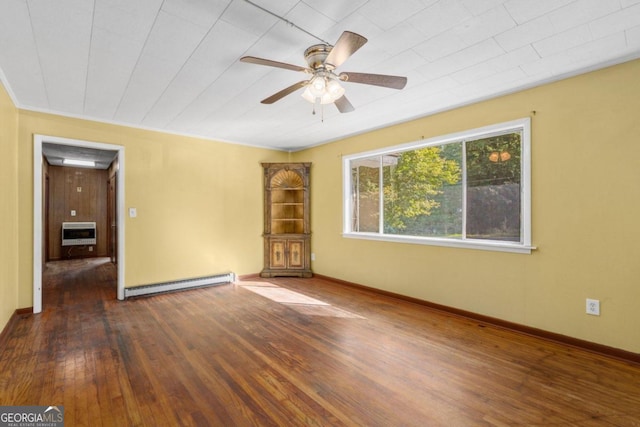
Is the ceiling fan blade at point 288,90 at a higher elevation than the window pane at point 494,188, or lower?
higher

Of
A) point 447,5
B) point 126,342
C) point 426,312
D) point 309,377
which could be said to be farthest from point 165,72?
point 426,312

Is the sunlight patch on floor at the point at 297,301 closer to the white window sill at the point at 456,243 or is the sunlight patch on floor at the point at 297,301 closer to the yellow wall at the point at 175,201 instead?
the yellow wall at the point at 175,201

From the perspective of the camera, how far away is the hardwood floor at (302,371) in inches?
69.9

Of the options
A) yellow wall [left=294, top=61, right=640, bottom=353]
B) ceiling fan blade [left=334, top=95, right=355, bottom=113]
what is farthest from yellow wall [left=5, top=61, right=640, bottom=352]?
ceiling fan blade [left=334, top=95, right=355, bottom=113]

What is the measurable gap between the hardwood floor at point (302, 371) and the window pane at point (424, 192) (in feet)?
3.57

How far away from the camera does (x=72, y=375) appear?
217 centimetres

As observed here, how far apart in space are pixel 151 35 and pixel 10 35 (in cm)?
96

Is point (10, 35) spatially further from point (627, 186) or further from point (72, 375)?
point (627, 186)

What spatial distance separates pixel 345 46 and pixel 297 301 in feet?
10.4

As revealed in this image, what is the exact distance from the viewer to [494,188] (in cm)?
321

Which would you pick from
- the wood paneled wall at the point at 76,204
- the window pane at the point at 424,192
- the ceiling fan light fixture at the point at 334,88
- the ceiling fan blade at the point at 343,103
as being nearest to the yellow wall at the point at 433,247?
the window pane at the point at 424,192

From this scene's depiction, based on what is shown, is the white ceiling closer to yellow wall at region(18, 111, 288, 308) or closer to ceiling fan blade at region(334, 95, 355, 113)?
ceiling fan blade at region(334, 95, 355, 113)

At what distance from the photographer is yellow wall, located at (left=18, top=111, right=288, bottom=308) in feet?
11.3

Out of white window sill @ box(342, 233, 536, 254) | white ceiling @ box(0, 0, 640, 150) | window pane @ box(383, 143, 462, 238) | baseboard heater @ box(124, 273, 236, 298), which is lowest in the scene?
baseboard heater @ box(124, 273, 236, 298)
